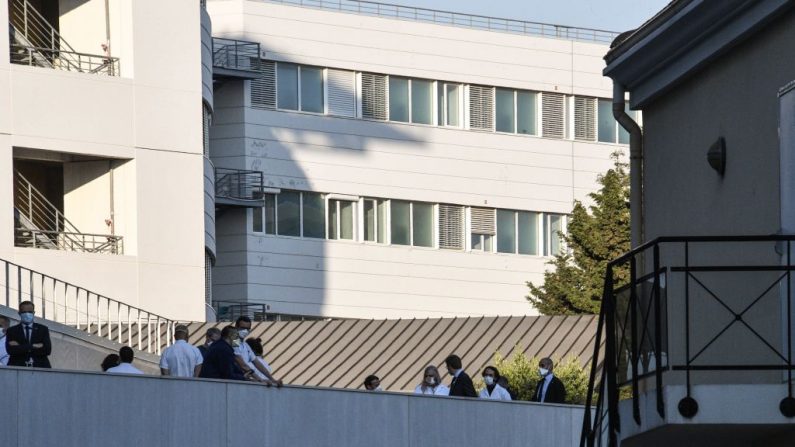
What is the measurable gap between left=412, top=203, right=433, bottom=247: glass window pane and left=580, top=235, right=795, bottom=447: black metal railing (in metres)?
49.5

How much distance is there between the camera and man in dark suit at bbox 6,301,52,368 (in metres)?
24.3

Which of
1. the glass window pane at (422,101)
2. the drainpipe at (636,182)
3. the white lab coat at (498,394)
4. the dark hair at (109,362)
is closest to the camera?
the drainpipe at (636,182)

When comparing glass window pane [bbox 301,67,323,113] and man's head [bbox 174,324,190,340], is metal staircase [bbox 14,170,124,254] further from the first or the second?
man's head [bbox 174,324,190,340]

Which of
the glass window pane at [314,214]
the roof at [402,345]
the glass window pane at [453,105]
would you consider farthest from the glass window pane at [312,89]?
the roof at [402,345]

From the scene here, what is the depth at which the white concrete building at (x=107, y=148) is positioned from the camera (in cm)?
4369

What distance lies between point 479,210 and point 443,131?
2.69m

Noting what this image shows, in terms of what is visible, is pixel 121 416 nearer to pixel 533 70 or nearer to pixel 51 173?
pixel 51 173

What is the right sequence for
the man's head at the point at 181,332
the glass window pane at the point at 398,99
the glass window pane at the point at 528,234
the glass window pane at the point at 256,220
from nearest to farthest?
1. the man's head at the point at 181,332
2. the glass window pane at the point at 256,220
3. the glass window pane at the point at 398,99
4. the glass window pane at the point at 528,234

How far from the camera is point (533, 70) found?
6619 cm

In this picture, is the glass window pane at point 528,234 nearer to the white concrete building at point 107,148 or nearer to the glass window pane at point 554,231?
the glass window pane at point 554,231

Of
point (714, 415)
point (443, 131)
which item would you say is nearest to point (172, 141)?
point (443, 131)

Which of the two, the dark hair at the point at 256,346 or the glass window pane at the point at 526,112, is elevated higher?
the glass window pane at the point at 526,112

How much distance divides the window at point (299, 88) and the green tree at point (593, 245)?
A: 330 inches

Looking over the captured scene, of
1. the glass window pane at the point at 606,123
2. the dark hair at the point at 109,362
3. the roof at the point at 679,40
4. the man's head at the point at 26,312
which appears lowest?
the dark hair at the point at 109,362
